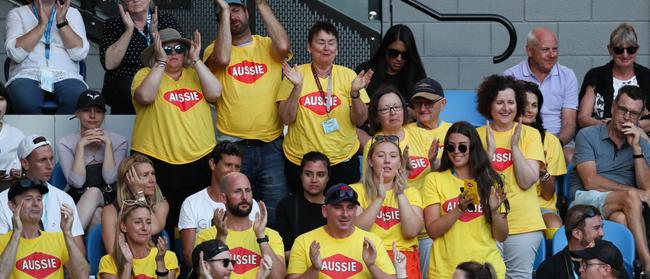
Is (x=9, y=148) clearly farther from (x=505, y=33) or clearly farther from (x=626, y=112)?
(x=505, y=33)

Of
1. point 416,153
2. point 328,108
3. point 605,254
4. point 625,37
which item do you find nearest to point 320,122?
point 328,108

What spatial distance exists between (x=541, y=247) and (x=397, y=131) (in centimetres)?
118

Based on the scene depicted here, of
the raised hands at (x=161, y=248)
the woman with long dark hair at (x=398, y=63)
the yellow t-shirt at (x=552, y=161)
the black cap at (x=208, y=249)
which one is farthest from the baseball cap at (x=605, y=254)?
the woman with long dark hair at (x=398, y=63)

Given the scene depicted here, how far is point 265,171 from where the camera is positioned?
947 centimetres

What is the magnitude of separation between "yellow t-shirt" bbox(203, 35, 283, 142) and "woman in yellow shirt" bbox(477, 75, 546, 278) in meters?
1.36

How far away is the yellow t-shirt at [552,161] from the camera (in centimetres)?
977

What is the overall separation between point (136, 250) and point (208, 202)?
625 millimetres

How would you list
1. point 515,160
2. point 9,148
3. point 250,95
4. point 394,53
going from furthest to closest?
point 394,53 → point 9,148 → point 250,95 → point 515,160

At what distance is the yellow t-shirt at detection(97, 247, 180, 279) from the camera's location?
336 inches

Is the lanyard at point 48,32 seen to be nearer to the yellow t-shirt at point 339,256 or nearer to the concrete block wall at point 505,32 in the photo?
the yellow t-shirt at point 339,256

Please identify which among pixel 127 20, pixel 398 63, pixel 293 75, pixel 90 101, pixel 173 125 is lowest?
pixel 173 125

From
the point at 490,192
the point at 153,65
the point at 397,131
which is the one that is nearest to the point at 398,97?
the point at 397,131

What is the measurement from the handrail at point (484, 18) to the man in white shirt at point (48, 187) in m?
3.49

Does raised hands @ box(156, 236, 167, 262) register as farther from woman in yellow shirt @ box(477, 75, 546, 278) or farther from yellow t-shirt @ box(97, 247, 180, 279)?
woman in yellow shirt @ box(477, 75, 546, 278)
